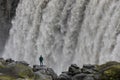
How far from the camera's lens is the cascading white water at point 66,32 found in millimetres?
29359

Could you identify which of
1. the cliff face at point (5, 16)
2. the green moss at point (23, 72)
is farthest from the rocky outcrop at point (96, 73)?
the cliff face at point (5, 16)

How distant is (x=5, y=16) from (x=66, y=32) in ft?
58.1

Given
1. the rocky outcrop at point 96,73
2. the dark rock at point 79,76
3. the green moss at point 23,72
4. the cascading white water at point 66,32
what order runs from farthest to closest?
1. the cascading white water at point 66,32
2. the dark rock at point 79,76
3. the green moss at point 23,72
4. the rocky outcrop at point 96,73

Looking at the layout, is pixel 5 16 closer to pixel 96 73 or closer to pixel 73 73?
pixel 73 73

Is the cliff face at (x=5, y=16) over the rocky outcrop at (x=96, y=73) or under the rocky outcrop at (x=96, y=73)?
over

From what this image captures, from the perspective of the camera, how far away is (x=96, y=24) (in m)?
31.3

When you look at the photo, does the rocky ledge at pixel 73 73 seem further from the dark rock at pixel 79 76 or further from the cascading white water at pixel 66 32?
the cascading white water at pixel 66 32

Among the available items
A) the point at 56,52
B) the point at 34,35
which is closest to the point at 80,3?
the point at 56,52

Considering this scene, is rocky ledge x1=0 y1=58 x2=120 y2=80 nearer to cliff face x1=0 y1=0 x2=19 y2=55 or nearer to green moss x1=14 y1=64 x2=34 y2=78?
green moss x1=14 y1=64 x2=34 y2=78

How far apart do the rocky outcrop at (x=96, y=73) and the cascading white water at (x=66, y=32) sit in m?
6.16

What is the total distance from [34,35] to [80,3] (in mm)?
9661

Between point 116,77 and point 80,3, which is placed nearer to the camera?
point 116,77

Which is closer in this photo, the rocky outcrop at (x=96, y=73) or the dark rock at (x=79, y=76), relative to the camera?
the rocky outcrop at (x=96, y=73)

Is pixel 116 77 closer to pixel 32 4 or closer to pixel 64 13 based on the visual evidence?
pixel 64 13
